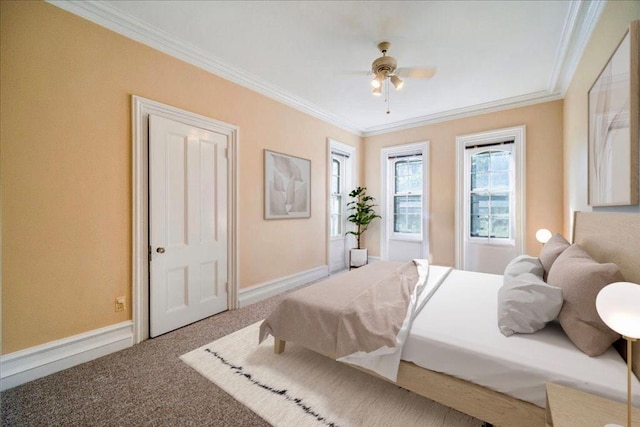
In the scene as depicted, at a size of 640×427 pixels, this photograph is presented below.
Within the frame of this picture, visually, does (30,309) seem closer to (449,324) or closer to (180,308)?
(180,308)

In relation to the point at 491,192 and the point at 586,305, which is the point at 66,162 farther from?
the point at 491,192

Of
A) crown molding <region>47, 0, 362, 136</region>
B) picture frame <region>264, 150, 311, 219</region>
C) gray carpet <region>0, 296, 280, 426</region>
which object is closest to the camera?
gray carpet <region>0, 296, 280, 426</region>

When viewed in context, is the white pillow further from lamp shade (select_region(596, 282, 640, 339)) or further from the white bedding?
lamp shade (select_region(596, 282, 640, 339))

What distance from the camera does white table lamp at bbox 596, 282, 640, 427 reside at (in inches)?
31.1

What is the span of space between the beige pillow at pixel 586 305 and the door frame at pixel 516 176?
8.90 feet

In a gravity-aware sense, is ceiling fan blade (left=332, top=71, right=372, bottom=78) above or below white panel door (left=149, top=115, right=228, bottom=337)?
above

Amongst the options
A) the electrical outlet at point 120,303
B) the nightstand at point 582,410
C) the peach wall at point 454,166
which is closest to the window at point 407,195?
the peach wall at point 454,166

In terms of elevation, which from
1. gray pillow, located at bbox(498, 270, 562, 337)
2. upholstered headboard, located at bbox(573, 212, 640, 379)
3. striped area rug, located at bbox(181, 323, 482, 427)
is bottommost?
striped area rug, located at bbox(181, 323, 482, 427)

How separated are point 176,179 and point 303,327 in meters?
1.86

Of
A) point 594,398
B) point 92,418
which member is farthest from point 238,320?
point 594,398

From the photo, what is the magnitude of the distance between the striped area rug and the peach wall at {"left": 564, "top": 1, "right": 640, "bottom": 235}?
1711 mm

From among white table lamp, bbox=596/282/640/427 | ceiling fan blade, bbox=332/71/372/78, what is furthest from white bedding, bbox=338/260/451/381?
ceiling fan blade, bbox=332/71/372/78

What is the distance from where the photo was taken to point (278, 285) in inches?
142

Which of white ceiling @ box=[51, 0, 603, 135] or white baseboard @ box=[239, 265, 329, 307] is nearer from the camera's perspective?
white ceiling @ box=[51, 0, 603, 135]
